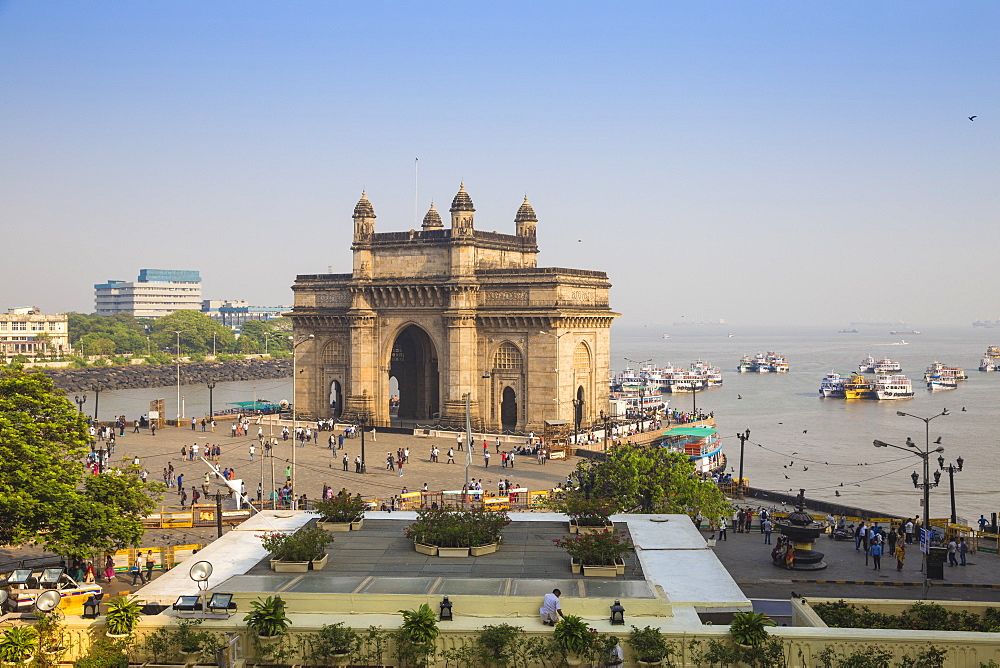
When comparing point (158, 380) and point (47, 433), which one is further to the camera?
point (158, 380)

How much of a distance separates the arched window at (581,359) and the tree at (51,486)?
126 ft

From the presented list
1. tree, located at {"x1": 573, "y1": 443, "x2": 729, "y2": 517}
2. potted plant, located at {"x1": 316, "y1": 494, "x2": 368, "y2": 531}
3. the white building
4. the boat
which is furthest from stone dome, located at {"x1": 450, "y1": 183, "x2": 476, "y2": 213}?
the white building

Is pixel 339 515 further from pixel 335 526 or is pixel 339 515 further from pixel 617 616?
pixel 617 616

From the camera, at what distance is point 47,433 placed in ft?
97.5

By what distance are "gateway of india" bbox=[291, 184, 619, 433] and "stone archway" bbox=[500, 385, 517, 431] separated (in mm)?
91

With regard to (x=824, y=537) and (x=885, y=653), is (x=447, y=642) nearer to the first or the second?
(x=885, y=653)

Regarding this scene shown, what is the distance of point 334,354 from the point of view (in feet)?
243

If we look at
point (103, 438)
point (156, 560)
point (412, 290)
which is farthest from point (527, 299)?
point (156, 560)

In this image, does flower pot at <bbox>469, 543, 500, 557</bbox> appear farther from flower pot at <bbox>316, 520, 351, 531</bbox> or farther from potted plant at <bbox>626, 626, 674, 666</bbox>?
potted plant at <bbox>626, 626, 674, 666</bbox>

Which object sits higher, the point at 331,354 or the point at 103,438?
the point at 331,354

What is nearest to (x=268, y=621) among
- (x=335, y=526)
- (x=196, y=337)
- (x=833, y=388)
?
(x=335, y=526)

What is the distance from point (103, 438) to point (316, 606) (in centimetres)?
5098

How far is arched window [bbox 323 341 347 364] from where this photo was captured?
2908 inches

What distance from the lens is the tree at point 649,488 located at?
3678 centimetres
